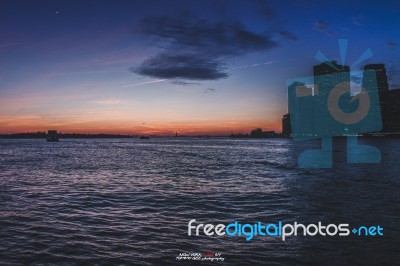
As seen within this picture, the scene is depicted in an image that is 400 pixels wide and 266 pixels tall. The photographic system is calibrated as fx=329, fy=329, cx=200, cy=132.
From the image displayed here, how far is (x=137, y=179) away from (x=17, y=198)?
14.2 m

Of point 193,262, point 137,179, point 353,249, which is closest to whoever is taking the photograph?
point 193,262

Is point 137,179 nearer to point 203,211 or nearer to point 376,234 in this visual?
point 203,211

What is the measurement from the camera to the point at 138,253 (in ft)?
41.5

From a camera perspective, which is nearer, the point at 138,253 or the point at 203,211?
the point at 138,253

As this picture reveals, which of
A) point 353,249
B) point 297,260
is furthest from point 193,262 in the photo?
point 353,249

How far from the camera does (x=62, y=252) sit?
Result: 12875 millimetres

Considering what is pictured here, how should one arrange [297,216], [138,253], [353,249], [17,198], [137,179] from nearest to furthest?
[138,253]
[353,249]
[297,216]
[17,198]
[137,179]

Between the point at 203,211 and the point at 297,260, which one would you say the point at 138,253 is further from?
the point at 203,211

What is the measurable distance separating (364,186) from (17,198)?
103ft

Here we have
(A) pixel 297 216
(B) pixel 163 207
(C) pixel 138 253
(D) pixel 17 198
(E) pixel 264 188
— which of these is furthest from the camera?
(E) pixel 264 188

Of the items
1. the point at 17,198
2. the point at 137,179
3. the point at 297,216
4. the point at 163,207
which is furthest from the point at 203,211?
the point at 137,179

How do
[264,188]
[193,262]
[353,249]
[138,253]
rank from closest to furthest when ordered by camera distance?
[193,262], [138,253], [353,249], [264,188]

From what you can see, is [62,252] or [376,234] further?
[376,234]

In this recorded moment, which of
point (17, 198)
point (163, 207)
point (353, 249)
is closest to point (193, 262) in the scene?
point (353, 249)
